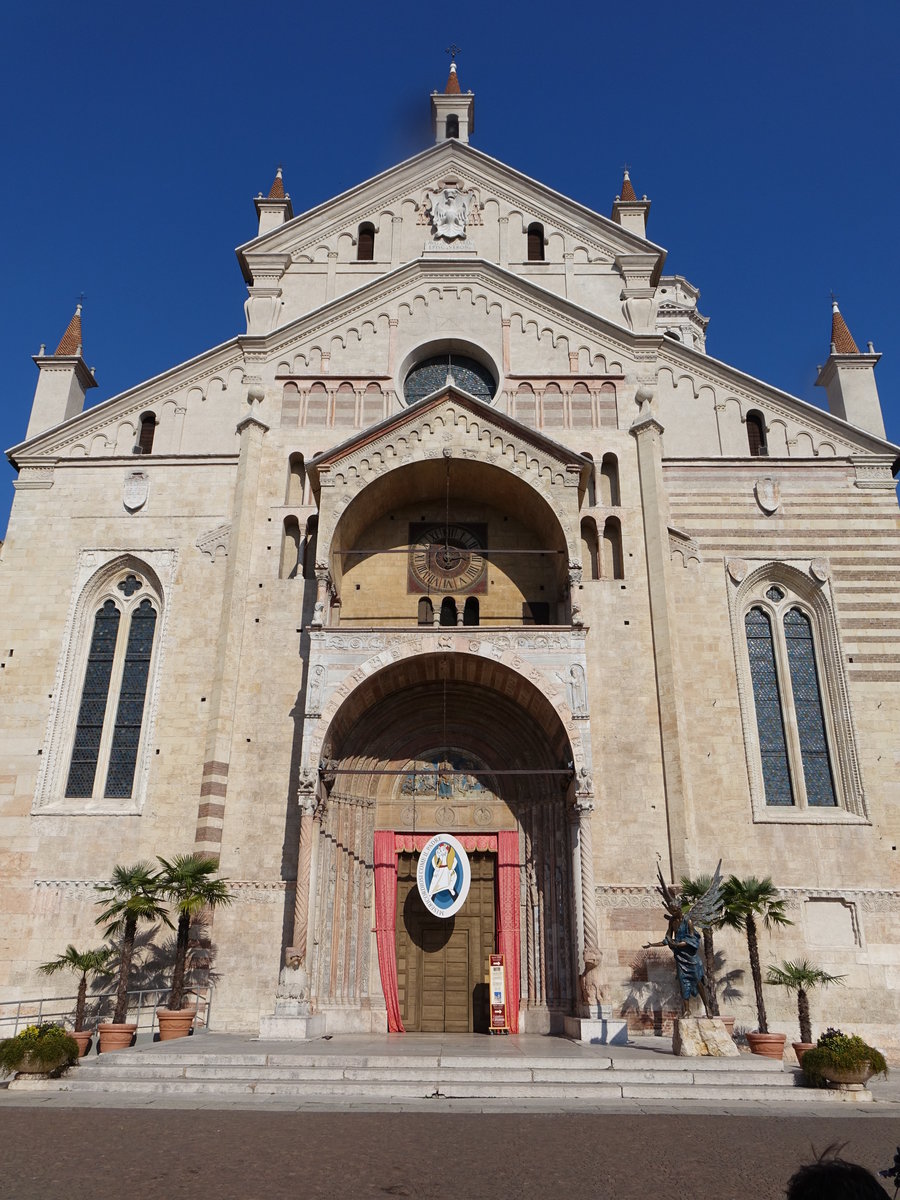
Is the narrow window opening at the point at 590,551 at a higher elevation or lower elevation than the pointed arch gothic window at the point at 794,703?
higher

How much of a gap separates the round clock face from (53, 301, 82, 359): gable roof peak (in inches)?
417

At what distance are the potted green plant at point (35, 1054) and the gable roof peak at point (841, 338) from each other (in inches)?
886

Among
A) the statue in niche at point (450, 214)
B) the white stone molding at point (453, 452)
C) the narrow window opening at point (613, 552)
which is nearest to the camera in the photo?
the white stone molding at point (453, 452)

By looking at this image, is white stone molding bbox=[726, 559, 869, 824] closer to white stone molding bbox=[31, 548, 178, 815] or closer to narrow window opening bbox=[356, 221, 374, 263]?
white stone molding bbox=[31, 548, 178, 815]

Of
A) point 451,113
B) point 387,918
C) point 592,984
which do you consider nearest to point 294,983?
point 387,918

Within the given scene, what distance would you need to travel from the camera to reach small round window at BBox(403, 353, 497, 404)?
23.6 metres

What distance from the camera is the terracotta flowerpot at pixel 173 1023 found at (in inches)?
635

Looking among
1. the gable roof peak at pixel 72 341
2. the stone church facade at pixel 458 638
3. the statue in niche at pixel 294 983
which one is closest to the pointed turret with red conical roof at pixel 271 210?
the stone church facade at pixel 458 638

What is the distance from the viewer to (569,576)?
1981 cm

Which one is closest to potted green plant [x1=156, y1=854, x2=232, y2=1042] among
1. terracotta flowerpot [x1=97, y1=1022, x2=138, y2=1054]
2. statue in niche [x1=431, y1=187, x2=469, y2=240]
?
terracotta flowerpot [x1=97, y1=1022, x2=138, y2=1054]

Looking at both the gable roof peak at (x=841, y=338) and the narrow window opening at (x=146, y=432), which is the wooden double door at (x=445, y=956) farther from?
the gable roof peak at (x=841, y=338)

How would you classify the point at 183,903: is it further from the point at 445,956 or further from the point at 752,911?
the point at 752,911

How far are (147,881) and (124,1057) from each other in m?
3.86

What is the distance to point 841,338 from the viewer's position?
77.7 ft
